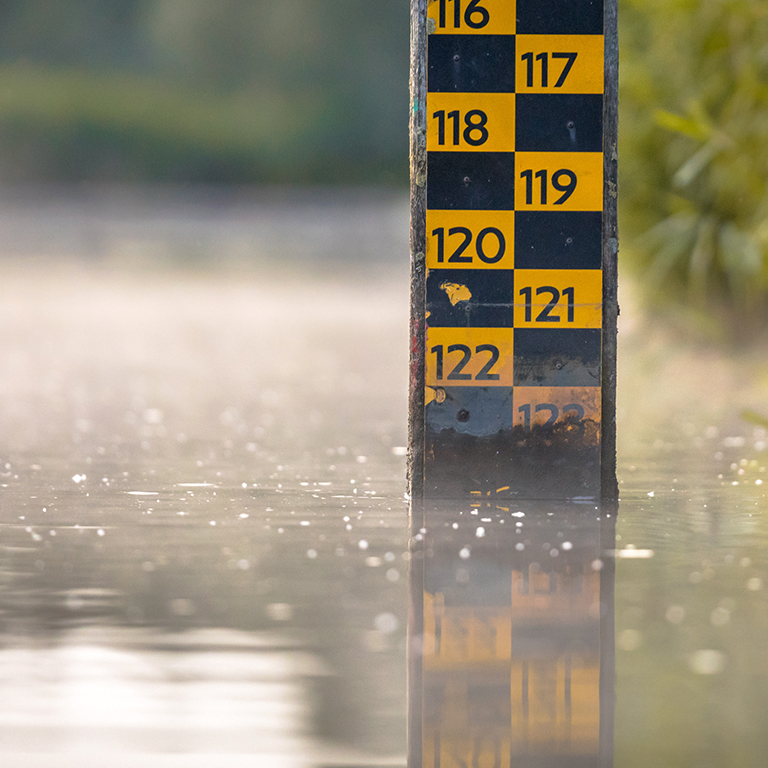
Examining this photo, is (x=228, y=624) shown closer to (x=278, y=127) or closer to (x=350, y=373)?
(x=350, y=373)

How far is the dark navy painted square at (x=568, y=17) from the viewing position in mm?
3504

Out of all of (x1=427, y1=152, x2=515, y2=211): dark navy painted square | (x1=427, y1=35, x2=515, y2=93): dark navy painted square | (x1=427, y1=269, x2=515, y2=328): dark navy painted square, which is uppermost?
(x1=427, y1=35, x2=515, y2=93): dark navy painted square

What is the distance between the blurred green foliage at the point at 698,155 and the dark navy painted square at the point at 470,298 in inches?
106

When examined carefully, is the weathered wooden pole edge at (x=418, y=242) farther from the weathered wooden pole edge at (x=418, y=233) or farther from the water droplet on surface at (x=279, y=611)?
the water droplet on surface at (x=279, y=611)

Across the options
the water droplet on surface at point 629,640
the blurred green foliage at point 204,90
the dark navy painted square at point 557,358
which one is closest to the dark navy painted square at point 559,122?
the dark navy painted square at point 557,358

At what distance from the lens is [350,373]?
23.5ft

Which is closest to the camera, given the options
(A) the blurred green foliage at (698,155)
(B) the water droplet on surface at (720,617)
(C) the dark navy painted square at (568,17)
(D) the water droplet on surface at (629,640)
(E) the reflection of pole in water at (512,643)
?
(E) the reflection of pole in water at (512,643)

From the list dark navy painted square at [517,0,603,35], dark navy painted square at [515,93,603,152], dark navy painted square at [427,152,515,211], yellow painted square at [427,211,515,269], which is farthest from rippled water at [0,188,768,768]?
dark navy painted square at [517,0,603,35]

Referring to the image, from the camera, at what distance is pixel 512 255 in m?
3.54

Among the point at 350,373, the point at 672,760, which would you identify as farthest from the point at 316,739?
the point at 350,373

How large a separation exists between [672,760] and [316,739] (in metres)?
0.41

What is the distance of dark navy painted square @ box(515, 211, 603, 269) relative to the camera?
353 cm

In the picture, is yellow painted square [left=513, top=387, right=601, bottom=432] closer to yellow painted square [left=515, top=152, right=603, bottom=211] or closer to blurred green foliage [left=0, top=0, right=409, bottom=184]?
yellow painted square [left=515, top=152, right=603, bottom=211]

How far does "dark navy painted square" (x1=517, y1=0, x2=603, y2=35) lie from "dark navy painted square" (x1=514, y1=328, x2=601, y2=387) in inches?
26.6
